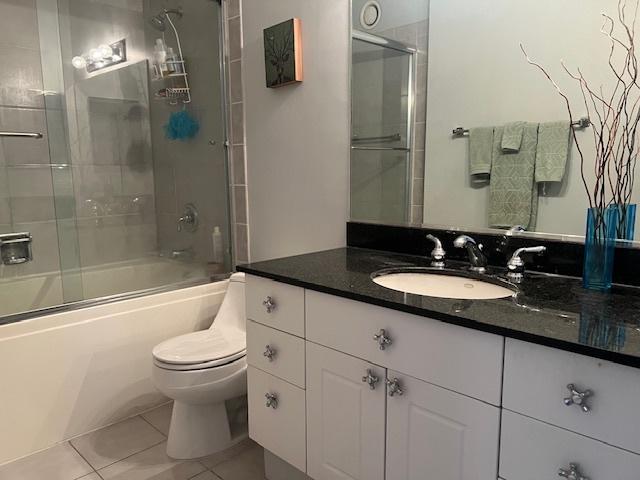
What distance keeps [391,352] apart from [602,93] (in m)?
0.91

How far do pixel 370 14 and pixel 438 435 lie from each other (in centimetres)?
149

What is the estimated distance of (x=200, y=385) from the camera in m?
A: 1.70

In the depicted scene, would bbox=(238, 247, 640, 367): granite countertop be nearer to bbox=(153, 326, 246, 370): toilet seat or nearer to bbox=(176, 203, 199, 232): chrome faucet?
bbox=(153, 326, 246, 370): toilet seat

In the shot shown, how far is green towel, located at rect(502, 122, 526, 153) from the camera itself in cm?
141

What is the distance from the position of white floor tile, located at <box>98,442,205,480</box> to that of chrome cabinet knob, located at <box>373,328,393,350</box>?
104cm

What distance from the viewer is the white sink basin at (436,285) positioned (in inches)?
52.5

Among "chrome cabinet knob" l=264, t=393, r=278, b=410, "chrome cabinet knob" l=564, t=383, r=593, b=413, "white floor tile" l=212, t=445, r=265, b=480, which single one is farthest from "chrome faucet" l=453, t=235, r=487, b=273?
"white floor tile" l=212, t=445, r=265, b=480

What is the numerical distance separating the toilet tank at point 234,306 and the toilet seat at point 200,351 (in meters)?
0.12

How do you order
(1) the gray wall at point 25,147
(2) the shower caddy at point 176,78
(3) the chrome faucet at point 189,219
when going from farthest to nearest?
(3) the chrome faucet at point 189,219 → (2) the shower caddy at point 176,78 → (1) the gray wall at point 25,147

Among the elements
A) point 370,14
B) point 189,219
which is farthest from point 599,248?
point 189,219

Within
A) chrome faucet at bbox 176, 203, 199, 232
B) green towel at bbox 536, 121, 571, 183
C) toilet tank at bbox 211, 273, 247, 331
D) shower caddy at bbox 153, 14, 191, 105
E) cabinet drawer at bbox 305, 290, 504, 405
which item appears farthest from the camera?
chrome faucet at bbox 176, 203, 199, 232

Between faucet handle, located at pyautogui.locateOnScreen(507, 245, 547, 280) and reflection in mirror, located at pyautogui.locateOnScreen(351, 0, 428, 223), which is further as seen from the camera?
reflection in mirror, located at pyautogui.locateOnScreen(351, 0, 428, 223)

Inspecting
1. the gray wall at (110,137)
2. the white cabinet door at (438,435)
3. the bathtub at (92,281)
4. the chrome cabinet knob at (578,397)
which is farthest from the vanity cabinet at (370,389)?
the gray wall at (110,137)

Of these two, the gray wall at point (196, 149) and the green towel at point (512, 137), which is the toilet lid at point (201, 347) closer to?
the gray wall at point (196, 149)
